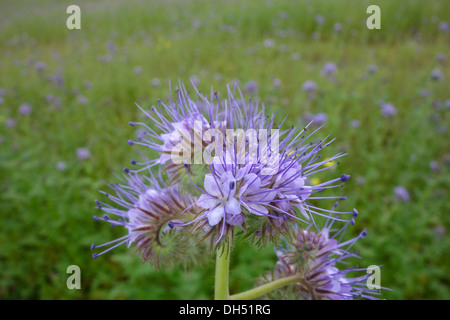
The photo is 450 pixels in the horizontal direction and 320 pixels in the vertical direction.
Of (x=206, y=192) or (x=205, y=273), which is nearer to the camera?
(x=206, y=192)

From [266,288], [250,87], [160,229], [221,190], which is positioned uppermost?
[250,87]

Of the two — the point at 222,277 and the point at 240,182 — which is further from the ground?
the point at 240,182

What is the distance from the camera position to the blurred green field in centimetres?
337

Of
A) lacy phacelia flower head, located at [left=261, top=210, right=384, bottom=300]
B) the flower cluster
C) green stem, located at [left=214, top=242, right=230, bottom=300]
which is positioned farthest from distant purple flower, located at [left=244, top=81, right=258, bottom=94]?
green stem, located at [left=214, top=242, right=230, bottom=300]

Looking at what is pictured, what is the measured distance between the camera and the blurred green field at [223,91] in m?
3.37

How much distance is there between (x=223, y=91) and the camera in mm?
5906

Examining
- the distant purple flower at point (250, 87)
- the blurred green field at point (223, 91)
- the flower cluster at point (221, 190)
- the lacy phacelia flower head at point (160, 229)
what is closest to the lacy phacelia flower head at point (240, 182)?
the flower cluster at point (221, 190)

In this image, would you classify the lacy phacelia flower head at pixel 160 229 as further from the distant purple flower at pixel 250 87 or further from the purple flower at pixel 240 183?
the distant purple flower at pixel 250 87

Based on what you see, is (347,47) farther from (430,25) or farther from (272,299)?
(272,299)

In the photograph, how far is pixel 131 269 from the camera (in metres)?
2.94

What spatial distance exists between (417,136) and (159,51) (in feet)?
20.2

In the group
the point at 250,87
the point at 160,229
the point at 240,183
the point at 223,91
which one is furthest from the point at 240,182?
the point at 223,91

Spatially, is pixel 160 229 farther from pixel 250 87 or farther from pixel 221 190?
pixel 250 87
